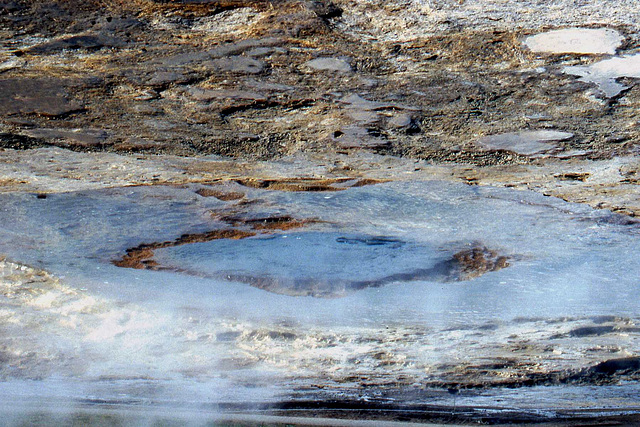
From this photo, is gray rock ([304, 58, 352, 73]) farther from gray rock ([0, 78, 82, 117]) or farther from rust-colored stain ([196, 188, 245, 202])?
rust-colored stain ([196, 188, 245, 202])

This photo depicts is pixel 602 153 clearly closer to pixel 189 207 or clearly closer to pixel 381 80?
pixel 381 80

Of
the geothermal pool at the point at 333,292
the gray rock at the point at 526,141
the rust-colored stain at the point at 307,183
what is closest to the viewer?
the gray rock at the point at 526,141

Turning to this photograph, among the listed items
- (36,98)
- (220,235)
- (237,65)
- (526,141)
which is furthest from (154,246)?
(526,141)

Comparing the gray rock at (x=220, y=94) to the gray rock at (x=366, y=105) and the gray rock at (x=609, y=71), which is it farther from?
the gray rock at (x=609, y=71)

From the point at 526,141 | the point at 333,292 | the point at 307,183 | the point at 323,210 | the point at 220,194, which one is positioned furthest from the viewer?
the point at 333,292

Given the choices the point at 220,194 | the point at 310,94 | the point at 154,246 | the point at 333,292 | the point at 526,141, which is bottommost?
the point at 333,292

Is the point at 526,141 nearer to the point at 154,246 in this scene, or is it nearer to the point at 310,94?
the point at 310,94

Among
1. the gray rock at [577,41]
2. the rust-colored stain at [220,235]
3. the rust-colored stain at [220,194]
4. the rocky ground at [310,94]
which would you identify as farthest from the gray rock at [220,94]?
the rust-colored stain at [220,235]

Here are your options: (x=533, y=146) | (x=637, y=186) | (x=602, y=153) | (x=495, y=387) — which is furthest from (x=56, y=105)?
(x=495, y=387)

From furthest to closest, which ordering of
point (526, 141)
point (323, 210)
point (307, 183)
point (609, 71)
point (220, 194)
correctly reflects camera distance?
point (323, 210) < point (220, 194) < point (307, 183) < point (526, 141) < point (609, 71)
